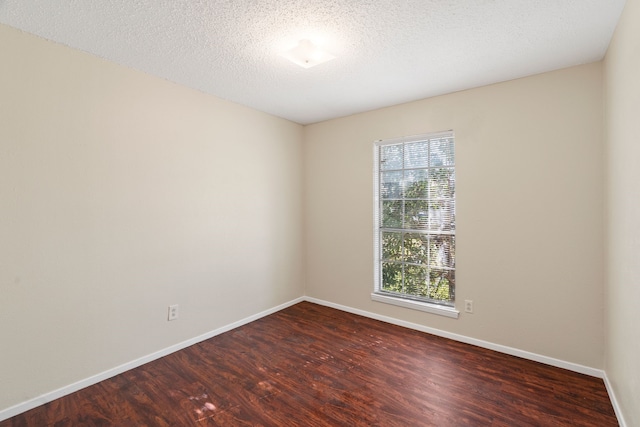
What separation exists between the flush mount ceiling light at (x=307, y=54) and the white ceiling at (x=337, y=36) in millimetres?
44

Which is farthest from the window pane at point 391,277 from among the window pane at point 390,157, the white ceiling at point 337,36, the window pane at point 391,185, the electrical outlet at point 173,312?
the electrical outlet at point 173,312

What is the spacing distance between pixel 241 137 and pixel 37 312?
7.39 feet

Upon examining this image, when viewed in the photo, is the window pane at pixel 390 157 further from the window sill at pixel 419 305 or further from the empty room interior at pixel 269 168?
the window sill at pixel 419 305

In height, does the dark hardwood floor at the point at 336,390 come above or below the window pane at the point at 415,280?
below

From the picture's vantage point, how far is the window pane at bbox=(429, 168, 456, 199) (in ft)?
9.76

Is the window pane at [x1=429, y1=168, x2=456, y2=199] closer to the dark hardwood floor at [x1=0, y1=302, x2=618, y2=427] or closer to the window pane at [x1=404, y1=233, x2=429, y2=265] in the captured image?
the window pane at [x1=404, y1=233, x2=429, y2=265]

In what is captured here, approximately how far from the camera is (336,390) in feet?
6.90

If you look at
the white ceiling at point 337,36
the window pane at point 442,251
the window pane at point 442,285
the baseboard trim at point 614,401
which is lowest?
the baseboard trim at point 614,401

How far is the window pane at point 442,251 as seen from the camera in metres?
2.99

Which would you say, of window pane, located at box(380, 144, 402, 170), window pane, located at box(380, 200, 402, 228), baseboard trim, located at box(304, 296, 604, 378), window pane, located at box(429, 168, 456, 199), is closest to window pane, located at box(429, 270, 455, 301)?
baseboard trim, located at box(304, 296, 604, 378)

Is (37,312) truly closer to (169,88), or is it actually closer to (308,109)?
(169,88)

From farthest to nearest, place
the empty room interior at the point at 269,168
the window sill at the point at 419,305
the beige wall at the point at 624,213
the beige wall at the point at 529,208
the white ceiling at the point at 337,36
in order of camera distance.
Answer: the window sill at the point at 419,305 → the beige wall at the point at 529,208 → the empty room interior at the point at 269,168 → the white ceiling at the point at 337,36 → the beige wall at the point at 624,213

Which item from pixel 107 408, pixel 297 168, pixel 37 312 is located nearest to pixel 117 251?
pixel 37 312

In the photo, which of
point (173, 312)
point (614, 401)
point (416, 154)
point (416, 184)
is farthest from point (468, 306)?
point (173, 312)
